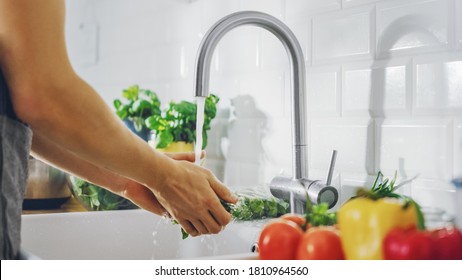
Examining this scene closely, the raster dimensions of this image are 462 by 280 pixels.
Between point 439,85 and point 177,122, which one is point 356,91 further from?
point 177,122

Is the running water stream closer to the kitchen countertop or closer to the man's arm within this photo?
the man's arm

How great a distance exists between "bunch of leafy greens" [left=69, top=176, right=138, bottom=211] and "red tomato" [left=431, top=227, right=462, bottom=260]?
81cm

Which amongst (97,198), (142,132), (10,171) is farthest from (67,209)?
(10,171)

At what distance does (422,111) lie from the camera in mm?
907

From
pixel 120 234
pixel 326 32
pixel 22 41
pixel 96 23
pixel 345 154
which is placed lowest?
pixel 120 234

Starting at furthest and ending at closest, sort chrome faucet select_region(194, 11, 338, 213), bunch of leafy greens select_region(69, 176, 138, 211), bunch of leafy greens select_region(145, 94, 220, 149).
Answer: bunch of leafy greens select_region(145, 94, 220, 149) < bunch of leafy greens select_region(69, 176, 138, 211) < chrome faucet select_region(194, 11, 338, 213)

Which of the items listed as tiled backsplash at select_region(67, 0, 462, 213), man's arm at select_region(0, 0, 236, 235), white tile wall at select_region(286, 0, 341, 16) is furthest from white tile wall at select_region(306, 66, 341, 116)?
man's arm at select_region(0, 0, 236, 235)

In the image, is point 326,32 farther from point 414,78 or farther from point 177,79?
point 177,79

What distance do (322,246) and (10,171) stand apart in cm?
33

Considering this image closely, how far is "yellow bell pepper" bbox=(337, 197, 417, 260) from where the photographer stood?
19.8 inches

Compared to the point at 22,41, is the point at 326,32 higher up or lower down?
higher up
